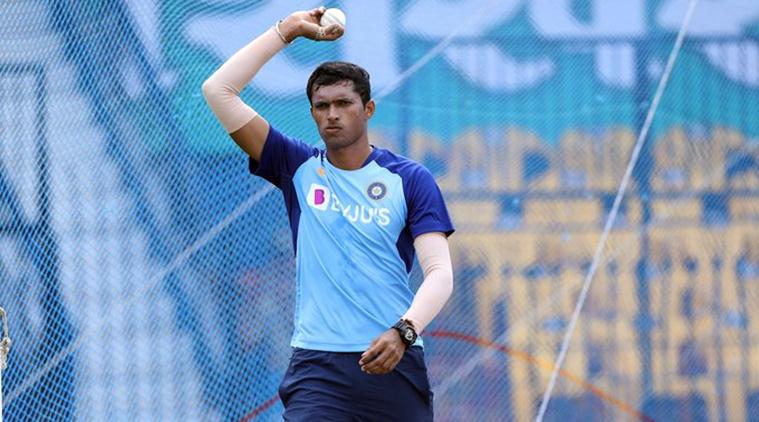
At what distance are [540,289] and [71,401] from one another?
2.27 meters

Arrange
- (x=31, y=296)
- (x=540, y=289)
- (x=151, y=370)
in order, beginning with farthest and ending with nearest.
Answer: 1. (x=540, y=289)
2. (x=151, y=370)
3. (x=31, y=296)

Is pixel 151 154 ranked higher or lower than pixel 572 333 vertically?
higher

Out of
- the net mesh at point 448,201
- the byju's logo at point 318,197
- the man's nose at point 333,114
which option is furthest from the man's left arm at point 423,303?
the net mesh at point 448,201

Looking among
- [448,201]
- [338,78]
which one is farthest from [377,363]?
[448,201]

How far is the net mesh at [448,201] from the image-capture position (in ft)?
14.6

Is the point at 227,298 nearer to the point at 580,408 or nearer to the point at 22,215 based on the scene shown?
the point at 22,215

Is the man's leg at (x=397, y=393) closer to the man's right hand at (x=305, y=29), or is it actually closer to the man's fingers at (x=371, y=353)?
the man's fingers at (x=371, y=353)

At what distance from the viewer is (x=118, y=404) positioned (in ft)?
14.9

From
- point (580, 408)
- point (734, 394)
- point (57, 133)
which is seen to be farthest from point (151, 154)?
point (734, 394)

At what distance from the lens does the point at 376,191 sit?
11.6 ft

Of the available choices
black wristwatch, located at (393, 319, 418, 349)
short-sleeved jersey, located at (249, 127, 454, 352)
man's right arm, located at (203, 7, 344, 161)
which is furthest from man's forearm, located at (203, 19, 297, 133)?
black wristwatch, located at (393, 319, 418, 349)

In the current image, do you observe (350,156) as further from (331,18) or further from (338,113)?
(331,18)

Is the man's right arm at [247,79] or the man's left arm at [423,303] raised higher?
the man's right arm at [247,79]

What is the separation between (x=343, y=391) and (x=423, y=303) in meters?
0.31
